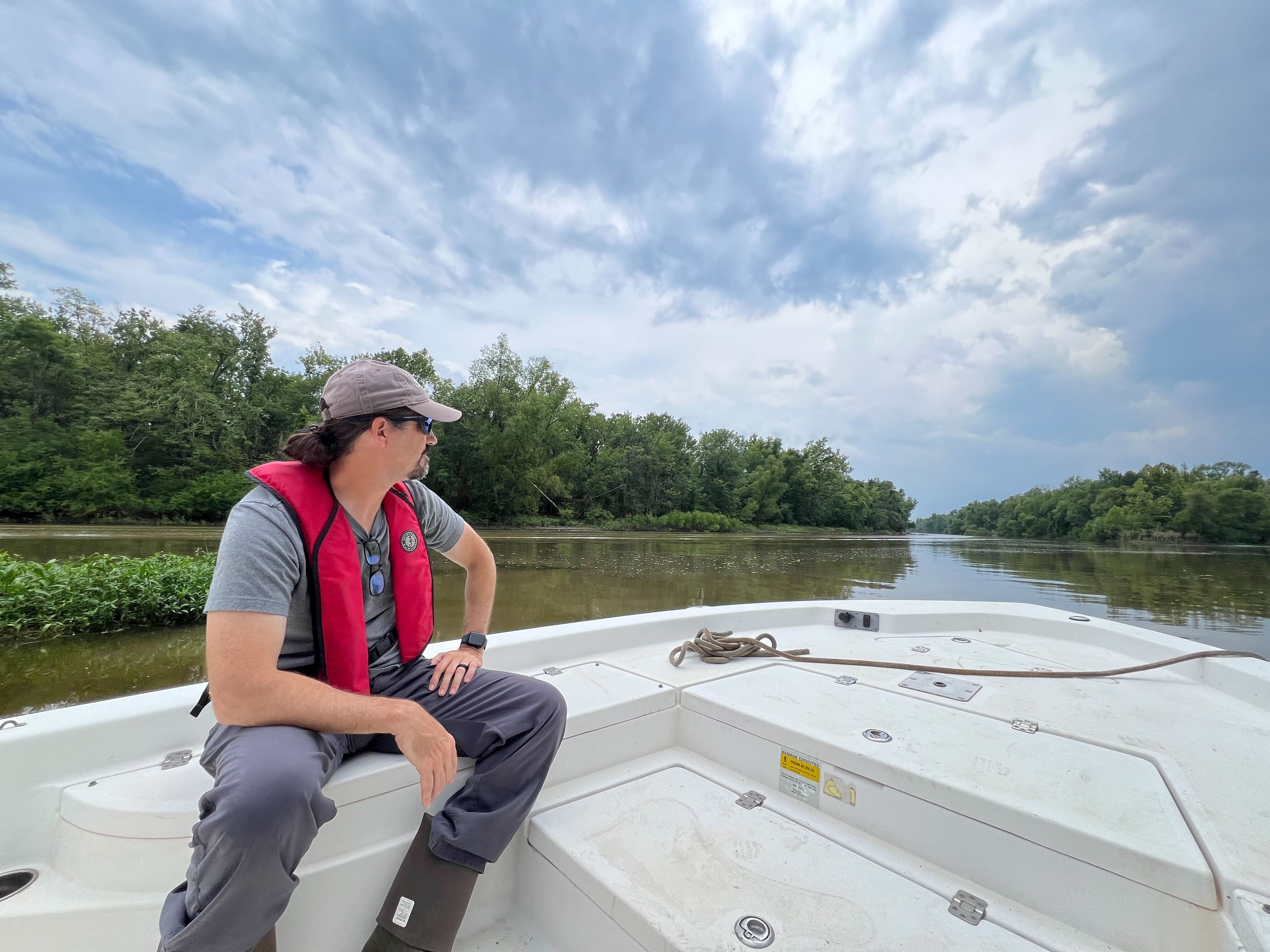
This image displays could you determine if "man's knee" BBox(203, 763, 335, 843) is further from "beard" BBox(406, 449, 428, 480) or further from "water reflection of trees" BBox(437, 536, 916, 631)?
"water reflection of trees" BBox(437, 536, 916, 631)

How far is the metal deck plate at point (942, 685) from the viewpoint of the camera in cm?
169

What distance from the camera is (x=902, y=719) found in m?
1.47

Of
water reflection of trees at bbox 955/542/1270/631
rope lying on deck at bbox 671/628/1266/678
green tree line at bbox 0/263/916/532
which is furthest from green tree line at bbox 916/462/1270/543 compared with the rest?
rope lying on deck at bbox 671/628/1266/678

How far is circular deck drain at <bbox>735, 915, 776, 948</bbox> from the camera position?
91 centimetres

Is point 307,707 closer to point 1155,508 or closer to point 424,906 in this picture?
point 424,906

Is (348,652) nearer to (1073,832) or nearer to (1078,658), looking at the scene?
(1073,832)

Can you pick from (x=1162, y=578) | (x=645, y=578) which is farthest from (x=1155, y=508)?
(x=645, y=578)

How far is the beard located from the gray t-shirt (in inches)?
4.8

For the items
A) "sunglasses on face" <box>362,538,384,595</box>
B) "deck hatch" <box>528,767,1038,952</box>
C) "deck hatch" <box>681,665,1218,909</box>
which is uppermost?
"sunglasses on face" <box>362,538,384,595</box>

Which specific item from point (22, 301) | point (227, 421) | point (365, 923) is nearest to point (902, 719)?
point (365, 923)

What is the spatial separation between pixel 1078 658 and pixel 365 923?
2620 millimetres

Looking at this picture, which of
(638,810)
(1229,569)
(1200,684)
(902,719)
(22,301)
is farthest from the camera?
(22,301)

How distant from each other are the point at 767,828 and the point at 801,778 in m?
0.16

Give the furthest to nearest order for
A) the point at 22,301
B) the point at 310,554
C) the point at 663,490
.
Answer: the point at 663,490 < the point at 22,301 < the point at 310,554
